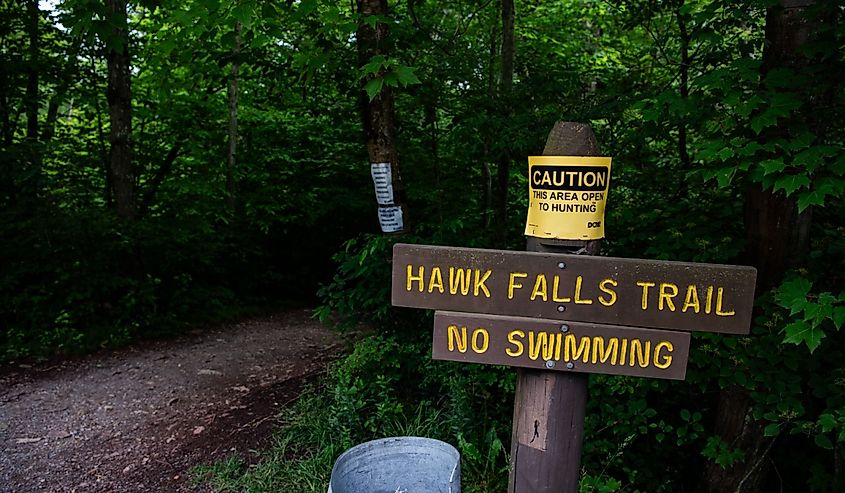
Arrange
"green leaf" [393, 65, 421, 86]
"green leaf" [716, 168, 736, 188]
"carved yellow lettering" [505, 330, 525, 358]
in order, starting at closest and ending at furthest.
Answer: "carved yellow lettering" [505, 330, 525, 358], "green leaf" [716, 168, 736, 188], "green leaf" [393, 65, 421, 86]

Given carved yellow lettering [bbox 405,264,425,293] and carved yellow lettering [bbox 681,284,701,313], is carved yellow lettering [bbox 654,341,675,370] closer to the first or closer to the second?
carved yellow lettering [bbox 681,284,701,313]

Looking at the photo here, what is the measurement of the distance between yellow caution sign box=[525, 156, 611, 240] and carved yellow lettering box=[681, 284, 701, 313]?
33cm

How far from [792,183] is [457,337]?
1419mm

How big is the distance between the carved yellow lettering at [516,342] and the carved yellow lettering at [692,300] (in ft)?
1.65

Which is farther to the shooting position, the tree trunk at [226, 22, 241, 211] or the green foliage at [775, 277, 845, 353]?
the tree trunk at [226, 22, 241, 211]

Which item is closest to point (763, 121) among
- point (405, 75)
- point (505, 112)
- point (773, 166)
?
point (773, 166)

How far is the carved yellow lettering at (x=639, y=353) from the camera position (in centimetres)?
178

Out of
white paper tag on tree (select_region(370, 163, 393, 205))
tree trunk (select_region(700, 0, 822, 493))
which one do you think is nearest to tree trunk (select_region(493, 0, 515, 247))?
white paper tag on tree (select_region(370, 163, 393, 205))

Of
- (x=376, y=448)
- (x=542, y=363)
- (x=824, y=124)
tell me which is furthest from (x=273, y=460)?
(x=824, y=124)

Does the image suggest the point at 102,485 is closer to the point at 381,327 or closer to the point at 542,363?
the point at 381,327

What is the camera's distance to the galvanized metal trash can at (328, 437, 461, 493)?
2.64m

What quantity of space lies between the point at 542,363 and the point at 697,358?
60.9 inches

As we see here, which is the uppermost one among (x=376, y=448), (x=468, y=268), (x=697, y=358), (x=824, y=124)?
(x=824, y=124)

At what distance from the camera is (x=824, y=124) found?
252 cm
